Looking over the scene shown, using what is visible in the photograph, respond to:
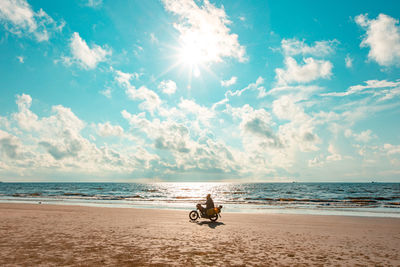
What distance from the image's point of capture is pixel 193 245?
40.6 feet

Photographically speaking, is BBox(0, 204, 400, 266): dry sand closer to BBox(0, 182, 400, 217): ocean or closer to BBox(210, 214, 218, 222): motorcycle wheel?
BBox(210, 214, 218, 222): motorcycle wheel

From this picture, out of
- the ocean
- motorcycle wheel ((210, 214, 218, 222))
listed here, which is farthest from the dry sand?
the ocean

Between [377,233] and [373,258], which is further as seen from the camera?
[377,233]

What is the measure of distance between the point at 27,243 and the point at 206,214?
478 inches

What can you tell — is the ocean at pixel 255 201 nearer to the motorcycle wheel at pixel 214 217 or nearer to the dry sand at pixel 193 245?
the motorcycle wheel at pixel 214 217

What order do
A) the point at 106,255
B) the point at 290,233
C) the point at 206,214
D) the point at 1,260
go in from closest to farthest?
the point at 1,260 < the point at 106,255 < the point at 290,233 < the point at 206,214

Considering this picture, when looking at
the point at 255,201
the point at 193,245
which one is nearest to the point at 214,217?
the point at 193,245

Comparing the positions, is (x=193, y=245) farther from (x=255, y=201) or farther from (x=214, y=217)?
(x=255, y=201)

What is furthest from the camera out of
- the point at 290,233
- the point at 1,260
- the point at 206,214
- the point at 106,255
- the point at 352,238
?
the point at 206,214

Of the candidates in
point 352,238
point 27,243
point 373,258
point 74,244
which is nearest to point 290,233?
point 352,238

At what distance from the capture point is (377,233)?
16.1 m

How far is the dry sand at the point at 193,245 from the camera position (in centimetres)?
997

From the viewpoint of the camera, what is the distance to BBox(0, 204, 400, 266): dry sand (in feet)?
32.7

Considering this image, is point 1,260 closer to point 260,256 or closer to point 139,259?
point 139,259
